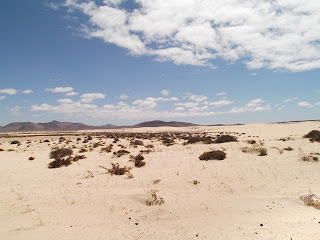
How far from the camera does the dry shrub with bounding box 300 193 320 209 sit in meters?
6.49

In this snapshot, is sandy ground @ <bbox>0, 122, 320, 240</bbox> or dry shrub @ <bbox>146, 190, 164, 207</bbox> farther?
dry shrub @ <bbox>146, 190, 164, 207</bbox>

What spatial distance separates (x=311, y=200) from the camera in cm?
673

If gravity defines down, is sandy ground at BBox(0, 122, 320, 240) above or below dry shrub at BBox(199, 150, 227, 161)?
below

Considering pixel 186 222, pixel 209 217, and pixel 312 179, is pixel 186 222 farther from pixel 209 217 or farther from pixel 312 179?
pixel 312 179

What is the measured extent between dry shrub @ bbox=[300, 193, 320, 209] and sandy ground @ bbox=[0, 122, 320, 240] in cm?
22

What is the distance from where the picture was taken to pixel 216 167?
12.3m

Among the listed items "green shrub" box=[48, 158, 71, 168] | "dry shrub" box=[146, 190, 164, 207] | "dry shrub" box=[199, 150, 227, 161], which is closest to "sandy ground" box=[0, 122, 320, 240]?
"dry shrub" box=[146, 190, 164, 207]

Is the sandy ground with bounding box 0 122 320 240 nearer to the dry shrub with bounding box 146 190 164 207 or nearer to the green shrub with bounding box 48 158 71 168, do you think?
the dry shrub with bounding box 146 190 164 207

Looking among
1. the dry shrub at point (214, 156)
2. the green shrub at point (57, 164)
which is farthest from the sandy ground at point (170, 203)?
the green shrub at point (57, 164)

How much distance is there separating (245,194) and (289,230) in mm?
2898

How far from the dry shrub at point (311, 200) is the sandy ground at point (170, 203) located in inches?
8.8

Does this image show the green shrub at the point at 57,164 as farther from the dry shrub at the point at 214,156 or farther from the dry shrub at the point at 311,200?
the dry shrub at the point at 311,200

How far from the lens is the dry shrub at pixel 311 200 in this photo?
6.49 meters

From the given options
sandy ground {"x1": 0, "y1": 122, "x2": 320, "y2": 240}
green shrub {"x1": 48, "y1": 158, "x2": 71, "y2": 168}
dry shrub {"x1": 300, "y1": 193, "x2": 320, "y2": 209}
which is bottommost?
sandy ground {"x1": 0, "y1": 122, "x2": 320, "y2": 240}
